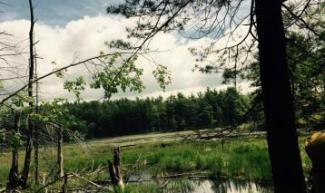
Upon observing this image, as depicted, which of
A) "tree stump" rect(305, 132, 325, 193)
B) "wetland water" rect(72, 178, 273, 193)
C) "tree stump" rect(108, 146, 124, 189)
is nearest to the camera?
"tree stump" rect(305, 132, 325, 193)

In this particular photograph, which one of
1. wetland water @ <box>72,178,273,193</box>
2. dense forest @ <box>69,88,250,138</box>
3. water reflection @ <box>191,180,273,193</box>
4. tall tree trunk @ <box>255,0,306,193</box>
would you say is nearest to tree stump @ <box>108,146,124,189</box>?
wetland water @ <box>72,178,273,193</box>

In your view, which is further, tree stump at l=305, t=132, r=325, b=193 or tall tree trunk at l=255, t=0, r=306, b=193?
tall tree trunk at l=255, t=0, r=306, b=193

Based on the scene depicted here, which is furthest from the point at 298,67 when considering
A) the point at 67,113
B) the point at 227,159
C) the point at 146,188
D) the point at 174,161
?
the point at 174,161

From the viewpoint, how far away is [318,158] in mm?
4941

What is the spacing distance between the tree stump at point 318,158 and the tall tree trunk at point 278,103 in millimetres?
807

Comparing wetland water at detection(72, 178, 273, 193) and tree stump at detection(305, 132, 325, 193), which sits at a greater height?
tree stump at detection(305, 132, 325, 193)

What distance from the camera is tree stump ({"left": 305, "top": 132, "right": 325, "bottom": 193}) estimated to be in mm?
4898

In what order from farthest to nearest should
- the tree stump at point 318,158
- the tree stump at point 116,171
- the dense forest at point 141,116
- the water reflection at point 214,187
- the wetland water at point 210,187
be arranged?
1. the dense forest at point 141,116
2. the tree stump at point 116,171
3. the water reflection at point 214,187
4. the wetland water at point 210,187
5. the tree stump at point 318,158

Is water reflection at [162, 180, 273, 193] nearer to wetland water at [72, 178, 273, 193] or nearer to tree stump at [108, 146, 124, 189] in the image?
wetland water at [72, 178, 273, 193]

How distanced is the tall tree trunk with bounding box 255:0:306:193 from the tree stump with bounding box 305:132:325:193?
807 millimetres

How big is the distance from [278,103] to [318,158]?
116 centimetres

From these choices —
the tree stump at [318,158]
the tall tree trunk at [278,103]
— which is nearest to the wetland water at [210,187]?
the tall tree trunk at [278,103]

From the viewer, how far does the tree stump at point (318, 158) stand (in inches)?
193

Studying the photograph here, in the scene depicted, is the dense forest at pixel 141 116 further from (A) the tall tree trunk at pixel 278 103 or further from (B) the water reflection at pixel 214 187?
(A) the tall tree trunk at pixel 278 103
